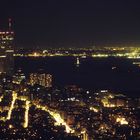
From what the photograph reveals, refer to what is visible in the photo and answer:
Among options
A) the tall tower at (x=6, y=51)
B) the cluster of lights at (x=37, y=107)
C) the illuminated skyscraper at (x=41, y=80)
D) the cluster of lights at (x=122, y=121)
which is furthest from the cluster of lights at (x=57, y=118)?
the tall tower at (x=6, y=51)

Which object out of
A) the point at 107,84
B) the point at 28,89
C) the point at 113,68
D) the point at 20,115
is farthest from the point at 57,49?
the point at 20,115

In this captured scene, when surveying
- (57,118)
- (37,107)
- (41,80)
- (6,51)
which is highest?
(6,51)

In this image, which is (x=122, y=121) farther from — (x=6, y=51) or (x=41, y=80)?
(x=6, y=51)

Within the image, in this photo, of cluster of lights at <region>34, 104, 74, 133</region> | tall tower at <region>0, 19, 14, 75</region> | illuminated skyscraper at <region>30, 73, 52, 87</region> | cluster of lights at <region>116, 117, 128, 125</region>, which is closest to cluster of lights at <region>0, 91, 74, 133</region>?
cluster of lights at <region>34, 104, 74, 133</region>

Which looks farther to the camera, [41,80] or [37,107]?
[41,80]

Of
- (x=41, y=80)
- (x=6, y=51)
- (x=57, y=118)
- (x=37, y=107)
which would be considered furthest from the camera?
(x=6, y=51)

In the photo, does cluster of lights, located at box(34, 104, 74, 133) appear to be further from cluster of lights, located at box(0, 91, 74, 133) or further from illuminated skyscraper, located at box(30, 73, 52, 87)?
illuminated skyscraper, located at box(30, 73, 52, 87)

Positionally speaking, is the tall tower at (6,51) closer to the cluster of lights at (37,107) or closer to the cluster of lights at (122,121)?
the cluster of lights at (37,107)

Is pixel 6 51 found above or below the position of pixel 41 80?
above

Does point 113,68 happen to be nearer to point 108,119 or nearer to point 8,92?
point 8,92

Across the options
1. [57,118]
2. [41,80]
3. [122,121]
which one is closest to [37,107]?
[57,118]
